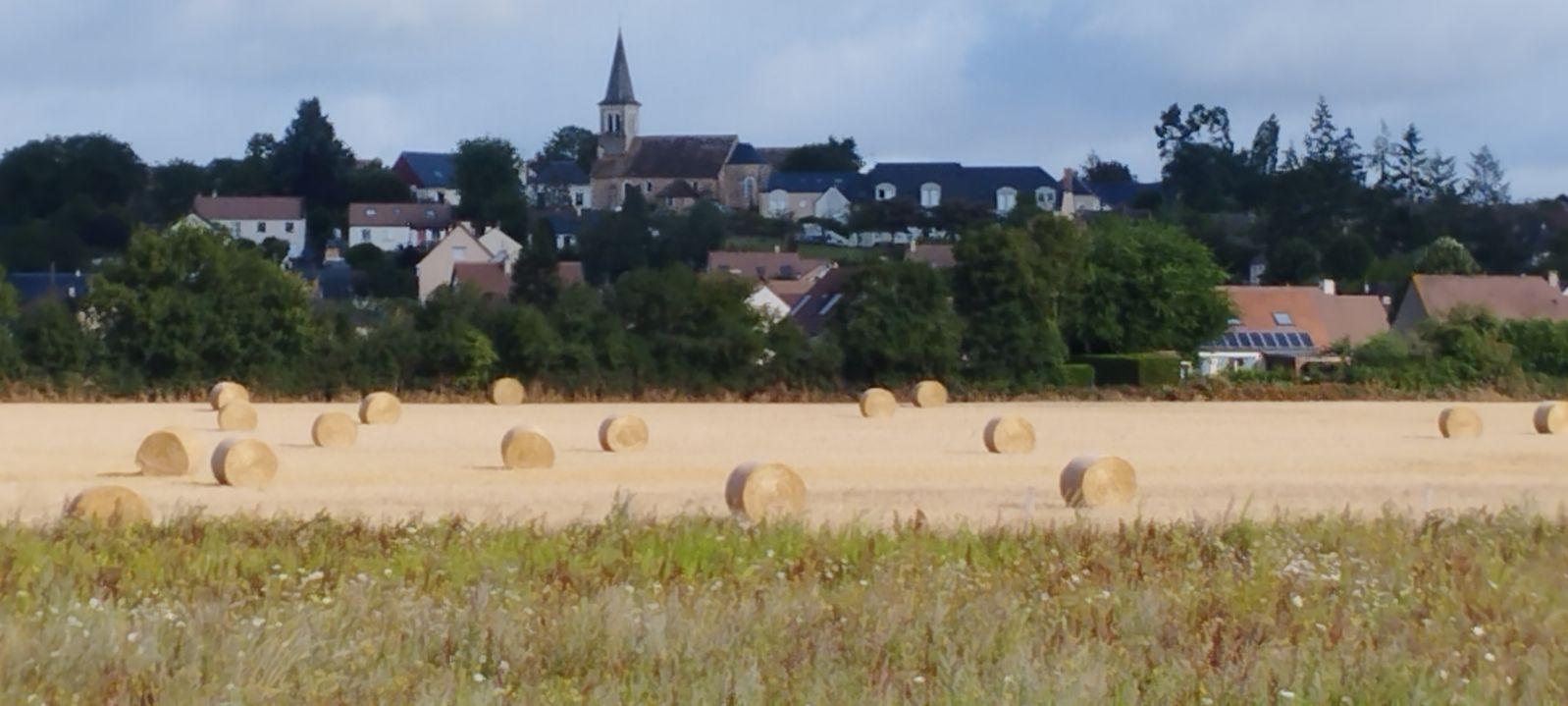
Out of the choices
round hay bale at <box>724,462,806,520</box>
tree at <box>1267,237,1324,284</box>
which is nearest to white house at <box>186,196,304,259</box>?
tree at <box>1267,237,1324,284</box>

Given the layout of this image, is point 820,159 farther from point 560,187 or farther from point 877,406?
point 877,406

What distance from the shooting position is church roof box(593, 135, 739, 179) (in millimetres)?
139500

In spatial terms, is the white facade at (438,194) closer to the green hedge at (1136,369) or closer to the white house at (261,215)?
the white house at (261,215)

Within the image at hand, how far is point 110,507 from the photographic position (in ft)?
47.6

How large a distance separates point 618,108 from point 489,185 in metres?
40.2

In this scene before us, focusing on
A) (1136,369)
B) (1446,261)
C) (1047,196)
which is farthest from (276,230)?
(1136,369)

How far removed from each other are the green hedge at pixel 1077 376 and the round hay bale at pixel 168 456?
1091 inches

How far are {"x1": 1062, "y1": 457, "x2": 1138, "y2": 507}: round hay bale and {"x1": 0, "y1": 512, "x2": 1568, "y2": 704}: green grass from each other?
16.2 ft

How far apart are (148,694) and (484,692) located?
1.28 meters

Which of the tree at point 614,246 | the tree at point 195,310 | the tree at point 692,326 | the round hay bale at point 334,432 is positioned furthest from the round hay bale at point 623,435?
the tree at point 614,246

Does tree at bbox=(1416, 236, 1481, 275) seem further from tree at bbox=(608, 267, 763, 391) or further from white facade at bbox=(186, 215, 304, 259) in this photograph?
white facade at bbox=(186, 215, 304, 259)

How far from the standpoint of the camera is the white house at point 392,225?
110375 millimetres

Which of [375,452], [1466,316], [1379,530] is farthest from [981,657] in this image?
[1466,316]

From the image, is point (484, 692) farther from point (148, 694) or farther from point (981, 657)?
point (981, 657)
